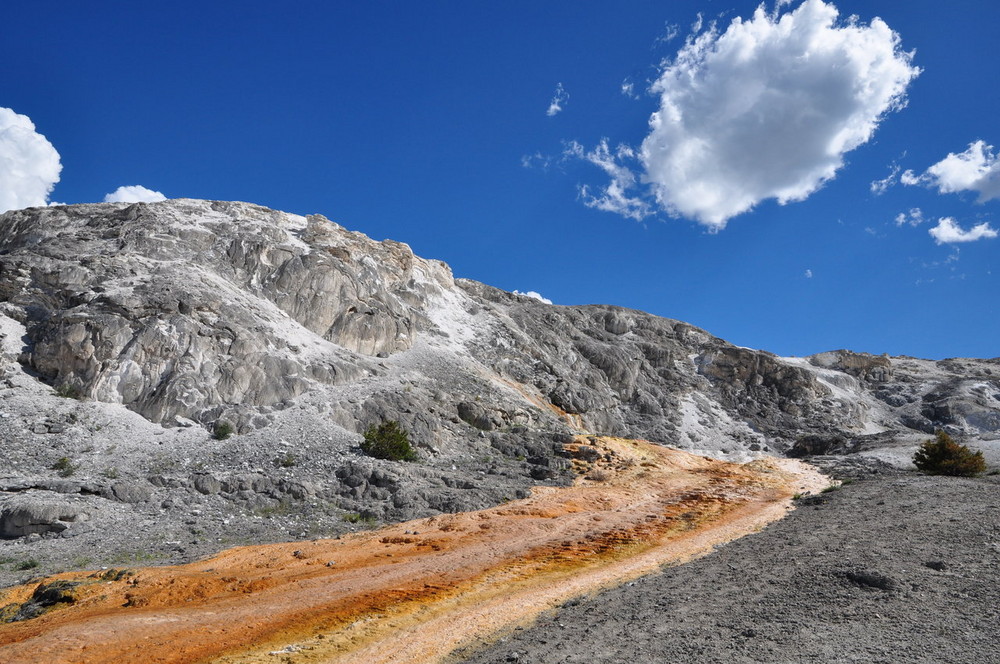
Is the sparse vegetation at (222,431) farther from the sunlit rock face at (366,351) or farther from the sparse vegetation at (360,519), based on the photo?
the sparse vegetation at (360,519)

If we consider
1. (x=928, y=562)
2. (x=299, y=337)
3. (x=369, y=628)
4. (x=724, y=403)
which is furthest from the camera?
(x=724, y=403)

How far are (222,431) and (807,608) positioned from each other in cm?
2311

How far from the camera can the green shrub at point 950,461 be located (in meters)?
33.6

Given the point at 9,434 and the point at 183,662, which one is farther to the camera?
the point at 9,434

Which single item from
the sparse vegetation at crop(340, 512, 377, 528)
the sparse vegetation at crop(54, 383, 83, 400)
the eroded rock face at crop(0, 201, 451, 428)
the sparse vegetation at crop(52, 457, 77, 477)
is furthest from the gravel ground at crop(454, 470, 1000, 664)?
the sparse vegetation at crop(54, 383, 83, 400)

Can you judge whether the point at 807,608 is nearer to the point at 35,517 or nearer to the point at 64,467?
the point at 35,517

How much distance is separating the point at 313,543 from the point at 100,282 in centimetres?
2215

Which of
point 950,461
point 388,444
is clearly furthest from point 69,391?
point 950,461

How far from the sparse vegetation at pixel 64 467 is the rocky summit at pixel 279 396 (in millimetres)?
120

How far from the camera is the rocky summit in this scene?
20.4 metres

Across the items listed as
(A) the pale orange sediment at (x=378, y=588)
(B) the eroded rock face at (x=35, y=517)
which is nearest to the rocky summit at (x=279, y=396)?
(B) the eroded rock face at (x=35, y=517)

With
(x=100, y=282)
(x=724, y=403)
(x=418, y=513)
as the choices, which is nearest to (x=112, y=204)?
(x=100, y=282)

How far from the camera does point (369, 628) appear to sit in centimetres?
1202

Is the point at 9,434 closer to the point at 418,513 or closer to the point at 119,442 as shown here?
the point at 119,442
